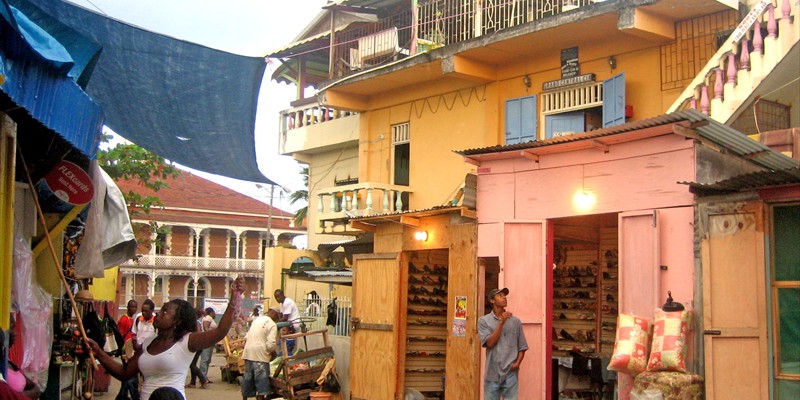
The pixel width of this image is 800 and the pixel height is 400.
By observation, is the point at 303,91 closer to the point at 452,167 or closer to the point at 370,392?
the point at 452,167

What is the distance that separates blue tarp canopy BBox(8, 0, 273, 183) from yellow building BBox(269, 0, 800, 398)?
5004 millimetres

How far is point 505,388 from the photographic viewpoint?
1216 cm

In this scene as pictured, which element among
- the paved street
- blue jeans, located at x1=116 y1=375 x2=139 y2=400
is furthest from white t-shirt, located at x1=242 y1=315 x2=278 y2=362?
blue jeans, located at x1=116 y1=375 x2=139 y2=400

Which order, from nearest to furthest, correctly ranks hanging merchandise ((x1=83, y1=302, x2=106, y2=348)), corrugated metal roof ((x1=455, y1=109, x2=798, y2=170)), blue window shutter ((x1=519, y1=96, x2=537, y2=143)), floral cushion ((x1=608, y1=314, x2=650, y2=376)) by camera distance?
floral cushion ((x1=608, y1=314, x2=650, y2=376)), corrugated metal roof ((x1=455, y1=109, x2=798, y2=170)), hanging merchandise ((x1=83, y1=302, x2=106, y2=348)), blue window shutter ((x1=519, y1=96, x2=537, y2=143))

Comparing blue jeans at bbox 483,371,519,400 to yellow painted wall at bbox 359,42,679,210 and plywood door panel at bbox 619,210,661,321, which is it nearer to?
plywood door panel at bbox 619,210,661,321

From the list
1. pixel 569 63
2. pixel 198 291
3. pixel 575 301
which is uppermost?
pixel 569 63

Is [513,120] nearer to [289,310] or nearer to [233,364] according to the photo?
[289,310]

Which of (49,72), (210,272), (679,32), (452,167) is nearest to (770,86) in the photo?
(679,32)

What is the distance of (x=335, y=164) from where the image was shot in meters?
26.8

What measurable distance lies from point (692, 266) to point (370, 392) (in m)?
7.29

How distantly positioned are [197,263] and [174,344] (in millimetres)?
61689

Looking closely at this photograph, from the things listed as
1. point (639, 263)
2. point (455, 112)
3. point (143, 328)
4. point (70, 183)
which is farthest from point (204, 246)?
point (70, 183)

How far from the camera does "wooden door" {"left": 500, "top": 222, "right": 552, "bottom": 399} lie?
44.0ft

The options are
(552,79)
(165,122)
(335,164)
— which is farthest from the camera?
(335,164)
